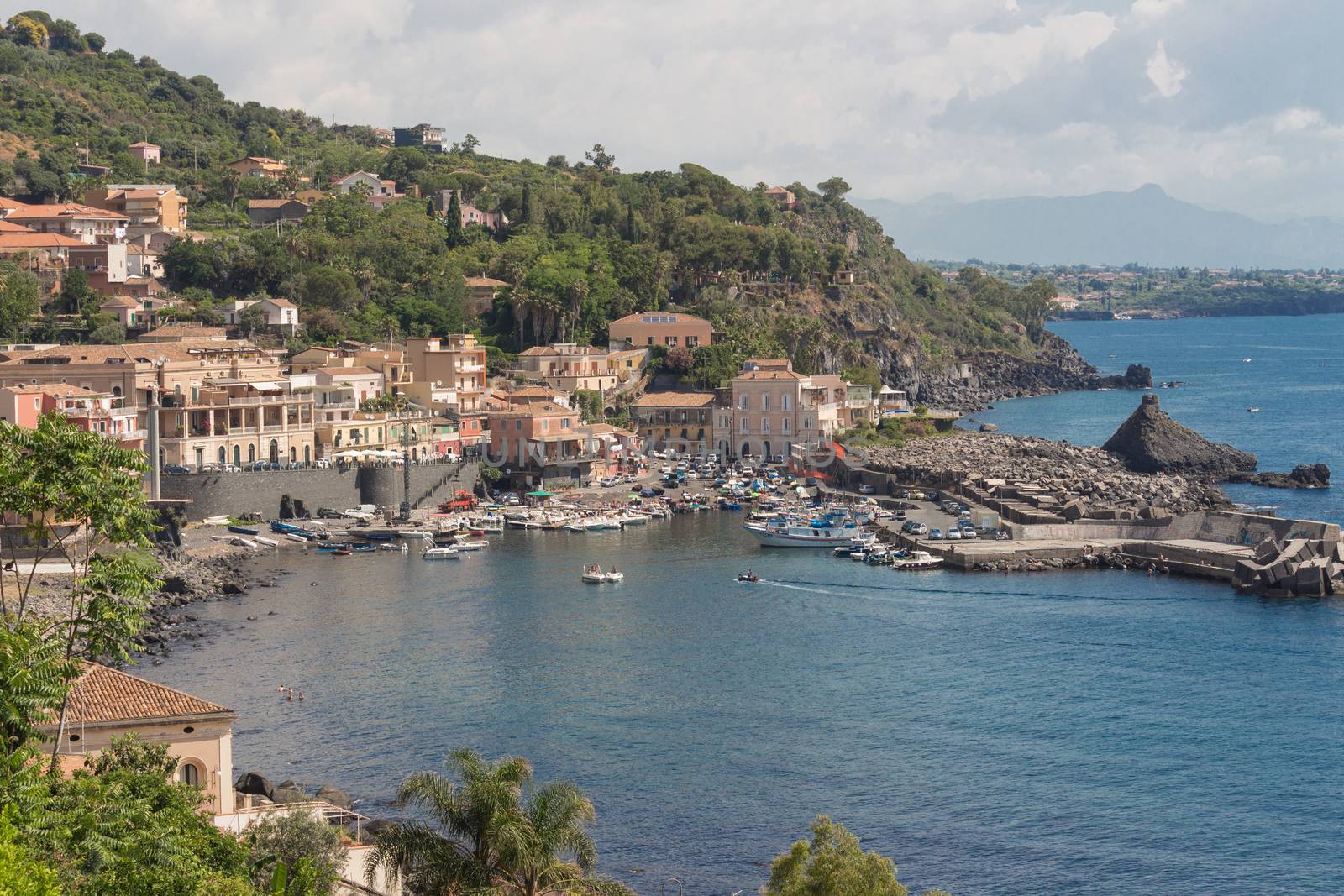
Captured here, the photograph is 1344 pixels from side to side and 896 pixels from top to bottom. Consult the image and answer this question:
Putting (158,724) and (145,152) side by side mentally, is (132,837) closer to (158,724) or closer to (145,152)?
(158,724)

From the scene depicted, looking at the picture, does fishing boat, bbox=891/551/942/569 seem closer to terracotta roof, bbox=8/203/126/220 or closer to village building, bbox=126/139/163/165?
terracotta roof, bbox=8/203/126/220

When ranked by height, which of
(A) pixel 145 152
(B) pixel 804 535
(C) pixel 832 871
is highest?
(A) pixel 145 152

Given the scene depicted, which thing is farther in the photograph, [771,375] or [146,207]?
[146,207]

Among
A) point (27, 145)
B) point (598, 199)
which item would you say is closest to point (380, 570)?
point (598, 199)

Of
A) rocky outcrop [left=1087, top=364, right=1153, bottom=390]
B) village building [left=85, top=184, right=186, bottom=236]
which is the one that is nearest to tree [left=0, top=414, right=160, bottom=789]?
village building [left=85, top=184, right=186, bottom=236]

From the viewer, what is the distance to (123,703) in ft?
80.8

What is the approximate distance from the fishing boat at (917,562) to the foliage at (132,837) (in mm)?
40086

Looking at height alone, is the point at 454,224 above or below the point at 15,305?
above

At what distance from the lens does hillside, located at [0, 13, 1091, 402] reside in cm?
9431

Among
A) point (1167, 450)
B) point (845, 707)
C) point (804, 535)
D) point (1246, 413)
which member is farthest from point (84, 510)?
point (1246, 413)

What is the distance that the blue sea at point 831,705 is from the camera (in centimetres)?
3081

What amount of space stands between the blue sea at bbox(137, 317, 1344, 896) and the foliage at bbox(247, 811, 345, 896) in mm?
6764

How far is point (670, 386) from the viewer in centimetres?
9250

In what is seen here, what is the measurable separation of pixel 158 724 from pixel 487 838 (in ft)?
19.0
